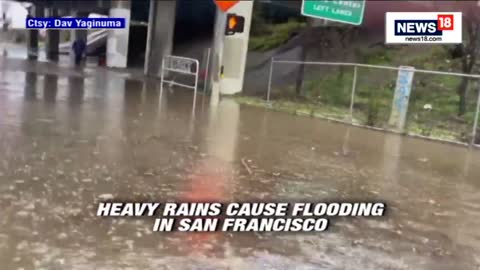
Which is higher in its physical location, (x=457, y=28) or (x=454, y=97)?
(x=457, y=28)

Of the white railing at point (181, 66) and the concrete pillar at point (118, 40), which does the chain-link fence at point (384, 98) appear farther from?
the concrete pillar at point (118, 40)

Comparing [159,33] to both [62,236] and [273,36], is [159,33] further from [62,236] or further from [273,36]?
[62,236]

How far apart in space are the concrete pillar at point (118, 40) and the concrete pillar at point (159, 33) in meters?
2.01

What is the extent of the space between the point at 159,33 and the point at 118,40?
9.92ft

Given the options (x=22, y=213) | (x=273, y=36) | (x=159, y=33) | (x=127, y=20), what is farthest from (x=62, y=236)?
(x=127, y=20)

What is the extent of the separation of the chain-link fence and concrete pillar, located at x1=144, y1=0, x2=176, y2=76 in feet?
26.3

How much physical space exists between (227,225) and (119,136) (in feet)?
15.6

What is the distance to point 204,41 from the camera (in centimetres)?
3069

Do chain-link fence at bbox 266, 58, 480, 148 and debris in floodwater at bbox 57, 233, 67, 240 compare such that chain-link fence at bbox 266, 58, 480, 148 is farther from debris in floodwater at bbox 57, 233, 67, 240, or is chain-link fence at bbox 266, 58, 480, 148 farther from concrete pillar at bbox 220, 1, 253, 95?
debris in floodwater at bbox 57, 233, 67, 240

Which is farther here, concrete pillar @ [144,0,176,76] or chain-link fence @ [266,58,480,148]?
concrete pillar @ [144,0,176,76]

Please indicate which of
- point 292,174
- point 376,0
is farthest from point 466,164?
point 376,0

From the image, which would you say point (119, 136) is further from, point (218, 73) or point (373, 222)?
point (218, 73)

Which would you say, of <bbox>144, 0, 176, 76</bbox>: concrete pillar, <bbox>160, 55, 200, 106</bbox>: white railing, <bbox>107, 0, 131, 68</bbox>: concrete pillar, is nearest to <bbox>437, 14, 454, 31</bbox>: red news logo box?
<bbox>160, 55, 200, 106</bbox>: white railing

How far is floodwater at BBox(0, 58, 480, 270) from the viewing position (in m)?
5.06
